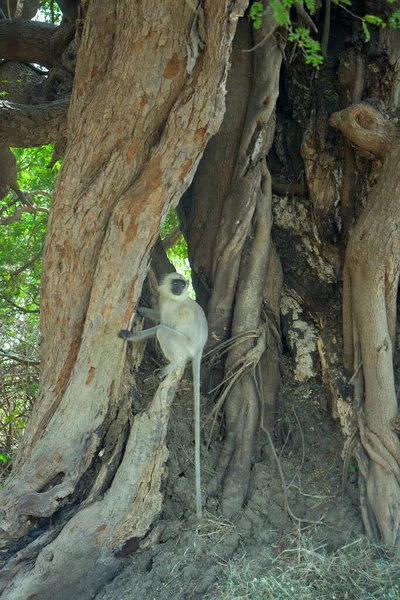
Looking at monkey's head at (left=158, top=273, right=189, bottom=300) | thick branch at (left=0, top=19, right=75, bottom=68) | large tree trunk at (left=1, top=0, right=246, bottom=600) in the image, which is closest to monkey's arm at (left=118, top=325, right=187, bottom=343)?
large tree trunk at (left=1, top=0, right=246, bottom=600)

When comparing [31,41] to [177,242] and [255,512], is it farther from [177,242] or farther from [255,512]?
[255,512]

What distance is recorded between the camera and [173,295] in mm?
5438

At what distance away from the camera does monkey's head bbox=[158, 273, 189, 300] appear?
5427 mm

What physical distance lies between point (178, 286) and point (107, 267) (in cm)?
136

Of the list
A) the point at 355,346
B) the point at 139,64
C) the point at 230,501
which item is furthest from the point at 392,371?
the point at 139,64

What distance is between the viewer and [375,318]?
4.61m

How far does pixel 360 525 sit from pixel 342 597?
0.80m

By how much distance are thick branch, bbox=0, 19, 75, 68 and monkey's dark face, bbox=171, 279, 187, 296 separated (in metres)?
2.62

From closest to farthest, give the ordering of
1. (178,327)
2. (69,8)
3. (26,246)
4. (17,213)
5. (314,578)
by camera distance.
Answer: (314,578) → (178,327) → (69,8) → (17,213) → (26,246)

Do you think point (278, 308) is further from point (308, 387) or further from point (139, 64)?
point (139, 64)

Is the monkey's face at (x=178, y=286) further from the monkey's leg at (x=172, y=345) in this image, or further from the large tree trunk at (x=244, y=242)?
the monkey's leg at (x=172, y=345)

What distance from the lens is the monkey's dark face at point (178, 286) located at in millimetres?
5430

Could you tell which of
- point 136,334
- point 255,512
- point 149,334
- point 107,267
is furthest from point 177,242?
point 255,512

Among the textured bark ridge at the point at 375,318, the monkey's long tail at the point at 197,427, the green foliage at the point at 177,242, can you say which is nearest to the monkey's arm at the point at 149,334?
the monkey's long tail at the point at 197,427
